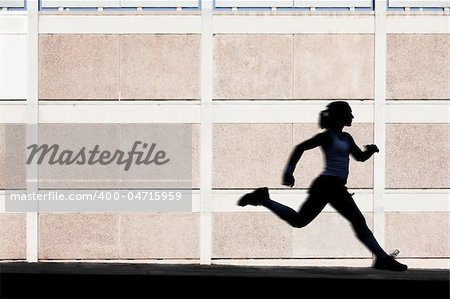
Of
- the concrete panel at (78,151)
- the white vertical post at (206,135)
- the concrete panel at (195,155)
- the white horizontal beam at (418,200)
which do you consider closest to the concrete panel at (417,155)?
the white horizontal beam at (418,200)

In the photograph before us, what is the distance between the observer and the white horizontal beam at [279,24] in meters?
12.8

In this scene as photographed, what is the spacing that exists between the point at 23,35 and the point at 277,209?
20.0ft

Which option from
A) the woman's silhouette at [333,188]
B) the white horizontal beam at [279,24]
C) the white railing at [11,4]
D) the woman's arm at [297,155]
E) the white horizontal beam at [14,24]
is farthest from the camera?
the white railing at [11,4]

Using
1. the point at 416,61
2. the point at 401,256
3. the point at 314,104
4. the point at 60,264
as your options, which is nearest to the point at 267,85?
the point at 314,104

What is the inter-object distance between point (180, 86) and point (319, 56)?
7.58 feet

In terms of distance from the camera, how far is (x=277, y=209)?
29.3ft

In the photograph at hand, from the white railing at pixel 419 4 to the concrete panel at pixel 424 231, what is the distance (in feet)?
11.1

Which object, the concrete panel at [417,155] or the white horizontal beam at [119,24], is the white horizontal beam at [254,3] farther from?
the concrete panel at [417,155]

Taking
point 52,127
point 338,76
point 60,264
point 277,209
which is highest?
point 338,76

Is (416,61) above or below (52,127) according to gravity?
above

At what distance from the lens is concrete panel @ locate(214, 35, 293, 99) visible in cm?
1280

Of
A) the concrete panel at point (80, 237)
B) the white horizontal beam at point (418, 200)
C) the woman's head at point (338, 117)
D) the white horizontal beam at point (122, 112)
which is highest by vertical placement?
the white horizontal beam at point (122, 112)

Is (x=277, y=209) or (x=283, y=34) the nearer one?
(x=277, y=209)

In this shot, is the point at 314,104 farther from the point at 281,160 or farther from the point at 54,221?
the point at 54,221
